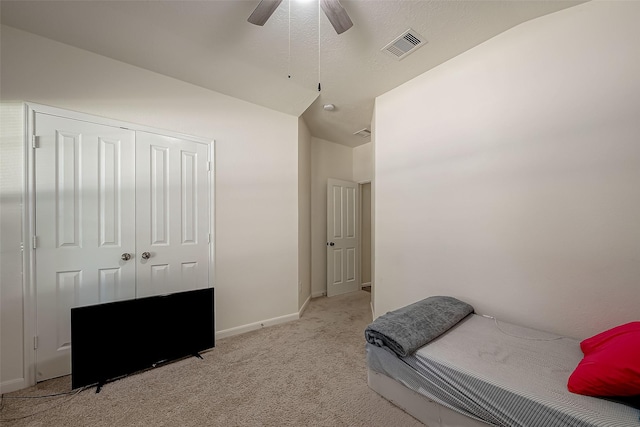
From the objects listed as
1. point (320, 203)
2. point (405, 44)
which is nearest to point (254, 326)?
point (320, 203)

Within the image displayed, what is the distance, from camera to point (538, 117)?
70.9 inches

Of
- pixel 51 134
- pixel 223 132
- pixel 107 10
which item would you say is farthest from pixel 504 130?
pixel 51 134

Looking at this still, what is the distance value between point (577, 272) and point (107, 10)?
3656 millimetres

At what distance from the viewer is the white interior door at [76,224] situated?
1.91 metres

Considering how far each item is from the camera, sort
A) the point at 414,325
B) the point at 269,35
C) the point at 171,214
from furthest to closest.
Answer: the point at 171,214 → the point at 269,35 → the point at 414,325

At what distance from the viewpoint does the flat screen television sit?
1.82m

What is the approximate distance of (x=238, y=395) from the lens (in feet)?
5.79

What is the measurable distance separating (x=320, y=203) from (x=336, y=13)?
293 cm

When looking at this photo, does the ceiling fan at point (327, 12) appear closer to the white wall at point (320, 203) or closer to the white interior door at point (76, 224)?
the white interior door at point (76, 224)

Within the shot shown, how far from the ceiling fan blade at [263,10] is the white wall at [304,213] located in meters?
1.76

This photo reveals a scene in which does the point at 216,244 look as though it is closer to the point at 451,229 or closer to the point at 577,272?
the point at 451,229

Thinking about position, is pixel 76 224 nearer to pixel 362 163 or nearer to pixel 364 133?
pixel 364 133

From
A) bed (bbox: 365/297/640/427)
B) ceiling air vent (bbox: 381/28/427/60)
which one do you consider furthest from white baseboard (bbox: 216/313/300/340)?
ceiling air vent (bbox: 381/28/427/60)

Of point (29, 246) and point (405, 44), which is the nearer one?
point (29, 246)
